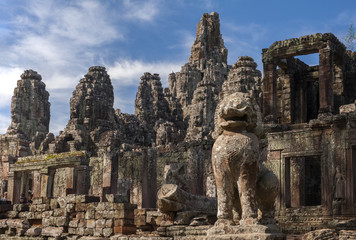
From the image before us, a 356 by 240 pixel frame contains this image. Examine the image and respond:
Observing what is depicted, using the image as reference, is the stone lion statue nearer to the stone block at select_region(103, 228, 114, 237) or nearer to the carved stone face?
the carved stone face

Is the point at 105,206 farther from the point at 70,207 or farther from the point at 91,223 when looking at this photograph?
the point at 70,207

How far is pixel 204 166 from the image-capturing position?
21984 mm

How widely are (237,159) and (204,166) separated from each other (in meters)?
13.9

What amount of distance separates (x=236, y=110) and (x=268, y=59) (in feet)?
45.2

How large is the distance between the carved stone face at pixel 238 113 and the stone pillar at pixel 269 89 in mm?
13308

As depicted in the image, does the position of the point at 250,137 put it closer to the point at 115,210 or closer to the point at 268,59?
the point at 115,210

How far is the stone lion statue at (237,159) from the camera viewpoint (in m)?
8.17

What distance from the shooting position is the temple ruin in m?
10.4

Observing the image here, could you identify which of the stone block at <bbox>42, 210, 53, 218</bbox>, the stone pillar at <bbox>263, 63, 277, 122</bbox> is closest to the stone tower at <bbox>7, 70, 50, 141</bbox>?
the stone pillar at <bbox>263, 63, 277, 122</bbox>

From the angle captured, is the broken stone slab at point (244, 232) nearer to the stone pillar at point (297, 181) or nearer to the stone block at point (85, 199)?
the stone block at point (85, 199)

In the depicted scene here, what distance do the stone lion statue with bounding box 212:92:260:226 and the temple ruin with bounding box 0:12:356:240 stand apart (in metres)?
0.03

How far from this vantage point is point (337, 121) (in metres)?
17.3

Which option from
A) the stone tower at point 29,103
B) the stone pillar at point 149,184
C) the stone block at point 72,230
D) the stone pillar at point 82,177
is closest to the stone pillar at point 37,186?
the stone pillar at point 82,177

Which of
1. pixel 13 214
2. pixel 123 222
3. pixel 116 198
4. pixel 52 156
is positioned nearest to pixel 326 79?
pixel 116 198
